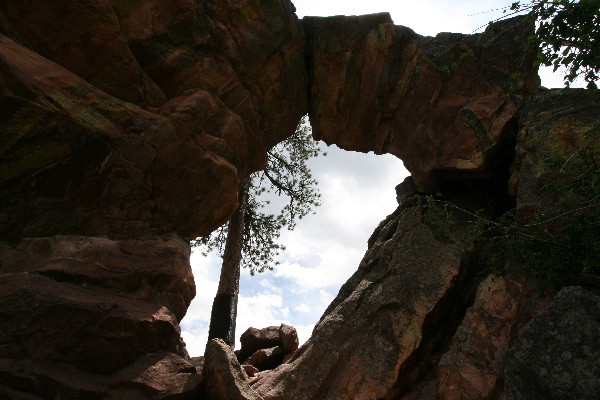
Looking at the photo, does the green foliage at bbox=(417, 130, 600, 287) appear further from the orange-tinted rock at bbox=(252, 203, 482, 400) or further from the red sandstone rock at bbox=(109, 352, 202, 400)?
the red sandstone rock at bbox=(109, 352, 202, 400)

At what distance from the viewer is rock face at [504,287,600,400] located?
399 cm

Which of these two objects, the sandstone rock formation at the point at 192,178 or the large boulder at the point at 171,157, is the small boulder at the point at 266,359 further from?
the large boulder at the point at 171,157

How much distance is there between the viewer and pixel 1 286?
272 inches

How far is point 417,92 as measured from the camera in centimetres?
1164

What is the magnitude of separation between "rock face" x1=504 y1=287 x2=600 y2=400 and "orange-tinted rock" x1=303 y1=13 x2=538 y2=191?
19.3ft

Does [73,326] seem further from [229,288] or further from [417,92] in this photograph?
[417,92]

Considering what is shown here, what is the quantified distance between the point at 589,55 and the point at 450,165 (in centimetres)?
506

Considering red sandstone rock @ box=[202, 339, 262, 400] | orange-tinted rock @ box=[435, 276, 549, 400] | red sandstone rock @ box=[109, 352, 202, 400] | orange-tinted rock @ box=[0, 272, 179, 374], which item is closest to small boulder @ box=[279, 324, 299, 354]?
red sandstone rock @ box=[202, 339, 262, 400]

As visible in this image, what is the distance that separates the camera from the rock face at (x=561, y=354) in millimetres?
3992

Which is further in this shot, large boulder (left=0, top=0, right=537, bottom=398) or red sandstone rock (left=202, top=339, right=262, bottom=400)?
red sandstone rock (left=202, top=339, right=262, bottom=400)

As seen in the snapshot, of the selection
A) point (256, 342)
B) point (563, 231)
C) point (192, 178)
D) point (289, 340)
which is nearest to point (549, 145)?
point (563, 231)

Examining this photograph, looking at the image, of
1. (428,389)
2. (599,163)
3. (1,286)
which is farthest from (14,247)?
(599,163)

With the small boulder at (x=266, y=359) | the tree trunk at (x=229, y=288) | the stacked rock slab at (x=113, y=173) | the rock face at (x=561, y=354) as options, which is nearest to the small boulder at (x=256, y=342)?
the tree trunk at (x=229, y=288)

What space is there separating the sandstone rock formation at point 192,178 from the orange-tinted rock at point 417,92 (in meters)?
0.05
